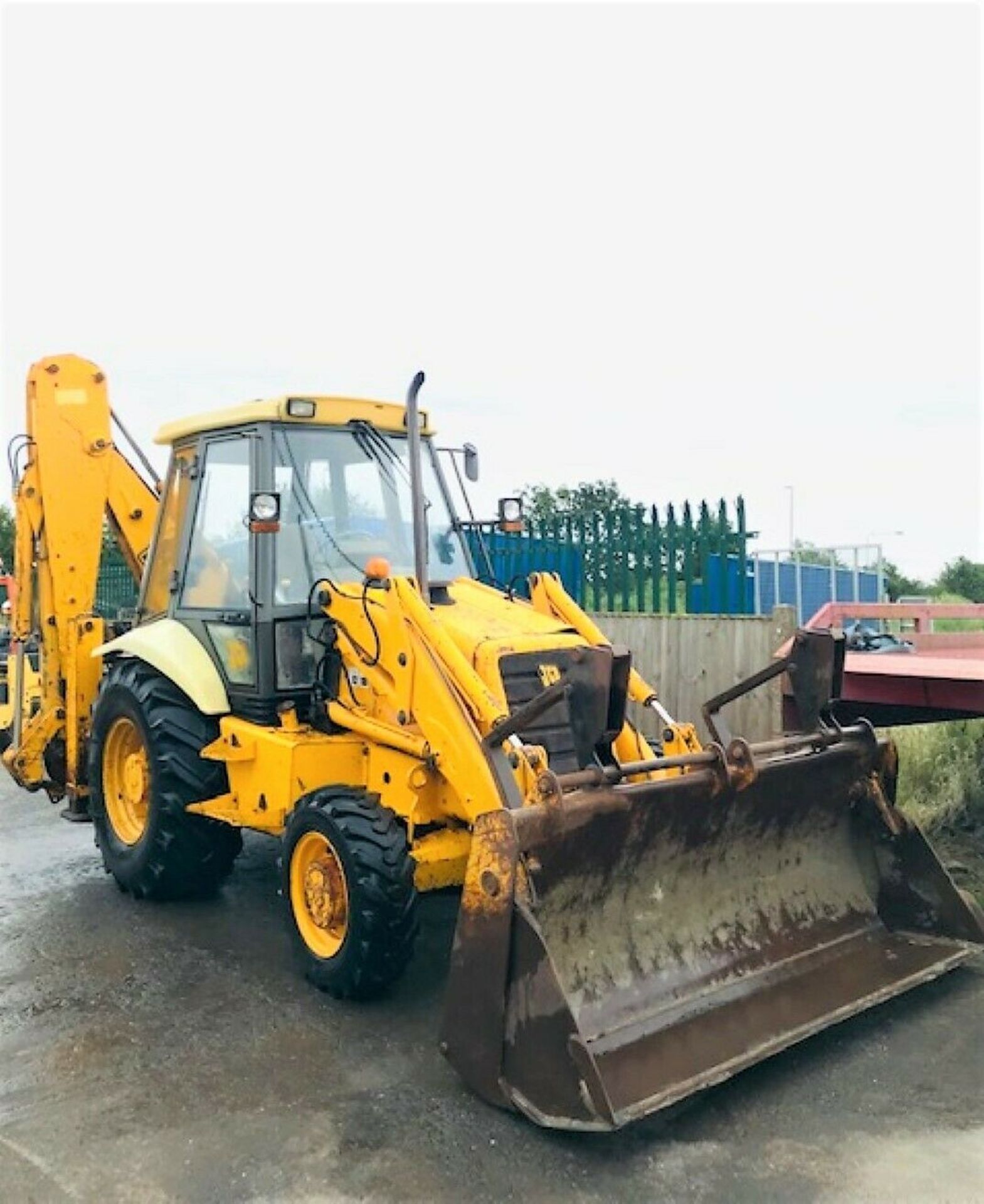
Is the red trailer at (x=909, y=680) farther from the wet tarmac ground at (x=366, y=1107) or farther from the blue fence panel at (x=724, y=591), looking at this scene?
the wet tarmac ground at (x=366, y=1107)

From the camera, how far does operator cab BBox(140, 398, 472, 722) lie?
563cm

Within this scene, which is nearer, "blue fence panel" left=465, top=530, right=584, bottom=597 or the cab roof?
the cab roof

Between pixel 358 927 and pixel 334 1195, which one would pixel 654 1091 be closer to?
pixel 334 1195

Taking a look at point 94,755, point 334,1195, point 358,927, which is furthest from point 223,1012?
point 94,755

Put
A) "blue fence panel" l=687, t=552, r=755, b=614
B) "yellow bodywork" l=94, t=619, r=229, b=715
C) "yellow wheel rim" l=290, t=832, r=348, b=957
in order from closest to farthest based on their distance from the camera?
"yellow wheel rim" l=290, t=832, r=348, b=957 < "yellow bodywork" l=94, t=619, r=229, b=715 < "blue fence panel" l=687, t=552, r=755, b=614

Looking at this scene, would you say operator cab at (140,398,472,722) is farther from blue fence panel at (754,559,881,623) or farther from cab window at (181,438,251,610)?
blue fence panel at (754,559,881,623)

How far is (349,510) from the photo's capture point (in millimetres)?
5977

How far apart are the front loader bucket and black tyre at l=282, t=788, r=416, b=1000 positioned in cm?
72

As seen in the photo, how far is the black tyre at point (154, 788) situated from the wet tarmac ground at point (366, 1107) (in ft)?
2.18

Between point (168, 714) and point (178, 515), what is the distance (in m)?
1.23

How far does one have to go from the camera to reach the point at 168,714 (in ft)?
19.4

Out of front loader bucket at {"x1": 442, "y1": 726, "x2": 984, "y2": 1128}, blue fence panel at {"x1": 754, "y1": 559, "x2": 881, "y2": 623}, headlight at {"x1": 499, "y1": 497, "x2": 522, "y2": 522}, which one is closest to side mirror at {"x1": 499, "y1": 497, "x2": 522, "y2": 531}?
headlight at {"x1": 499, "y1": 497, "x2": 522, "y2": 522}

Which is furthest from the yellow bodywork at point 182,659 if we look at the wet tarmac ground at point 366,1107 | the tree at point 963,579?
the tree at point 963,579

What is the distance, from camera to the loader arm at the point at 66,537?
279 inches
